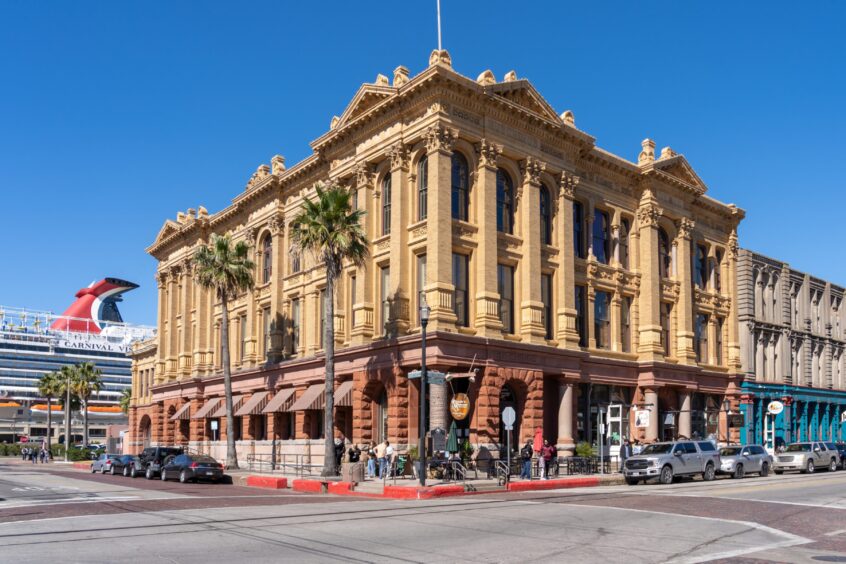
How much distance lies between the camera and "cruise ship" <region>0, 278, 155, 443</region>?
153 meters

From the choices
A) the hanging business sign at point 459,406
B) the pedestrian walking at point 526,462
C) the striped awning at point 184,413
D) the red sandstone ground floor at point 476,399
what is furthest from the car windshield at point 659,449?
the striped awning at point 184,413

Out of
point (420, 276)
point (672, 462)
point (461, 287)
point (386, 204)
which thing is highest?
point (386, 204)

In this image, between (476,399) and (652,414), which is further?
(652,414)

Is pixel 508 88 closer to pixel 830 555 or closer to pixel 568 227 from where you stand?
pixel 568 227

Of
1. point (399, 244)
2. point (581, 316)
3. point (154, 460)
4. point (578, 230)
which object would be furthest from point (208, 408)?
point (578, 230)

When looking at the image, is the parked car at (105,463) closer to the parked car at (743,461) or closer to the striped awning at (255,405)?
the striped awning at (255,405)

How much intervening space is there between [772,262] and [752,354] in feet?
25.0

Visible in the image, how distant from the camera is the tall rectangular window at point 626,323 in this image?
46031 millimetres

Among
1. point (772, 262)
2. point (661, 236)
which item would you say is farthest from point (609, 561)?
point (772, 262)

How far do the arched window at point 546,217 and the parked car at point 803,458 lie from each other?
15.6 metres

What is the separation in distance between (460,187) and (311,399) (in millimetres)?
13559

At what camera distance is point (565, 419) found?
39.7 meters

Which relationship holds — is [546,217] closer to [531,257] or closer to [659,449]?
[531,257]

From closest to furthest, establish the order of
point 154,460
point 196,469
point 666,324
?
1. point 196,469
2. point 154,460
3. point 666,324
